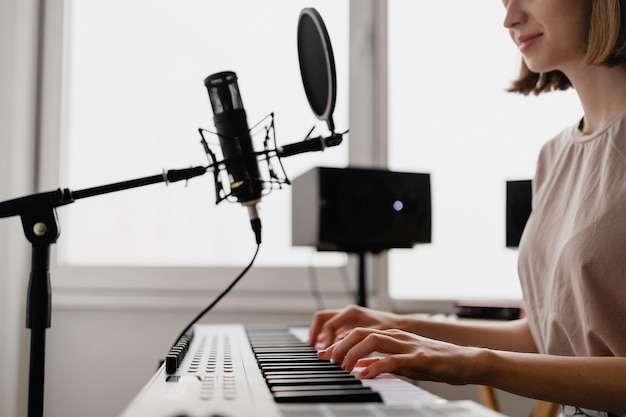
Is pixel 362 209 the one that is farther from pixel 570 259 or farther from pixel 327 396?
pixel 327 396

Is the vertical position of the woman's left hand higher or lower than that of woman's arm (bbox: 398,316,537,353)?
higher

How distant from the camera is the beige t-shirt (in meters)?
1.08

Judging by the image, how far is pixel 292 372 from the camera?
2.43 ft

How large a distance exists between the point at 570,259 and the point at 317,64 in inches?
20.8

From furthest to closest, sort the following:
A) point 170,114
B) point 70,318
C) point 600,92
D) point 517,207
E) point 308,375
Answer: point 170,114, point 70,318, point 517,207, point 600,92, point 308,375

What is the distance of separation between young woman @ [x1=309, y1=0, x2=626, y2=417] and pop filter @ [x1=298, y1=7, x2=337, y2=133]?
0.35 m

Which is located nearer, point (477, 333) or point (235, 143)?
point (235, 143)

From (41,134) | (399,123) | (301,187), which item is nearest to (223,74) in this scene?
(301,187)

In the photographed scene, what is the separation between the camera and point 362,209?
6.28 ft

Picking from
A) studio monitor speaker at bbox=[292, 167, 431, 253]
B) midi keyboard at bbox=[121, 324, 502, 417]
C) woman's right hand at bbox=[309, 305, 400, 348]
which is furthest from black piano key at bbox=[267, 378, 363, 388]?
studio monitor speaker at bbox=[292, 167, 431, 253]

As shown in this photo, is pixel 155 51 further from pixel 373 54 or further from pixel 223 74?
pixel 223 74

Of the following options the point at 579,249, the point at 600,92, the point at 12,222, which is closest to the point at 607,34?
the point at 600,92

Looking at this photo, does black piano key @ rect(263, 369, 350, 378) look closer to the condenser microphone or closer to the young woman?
the young woman

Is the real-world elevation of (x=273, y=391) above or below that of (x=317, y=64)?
below
